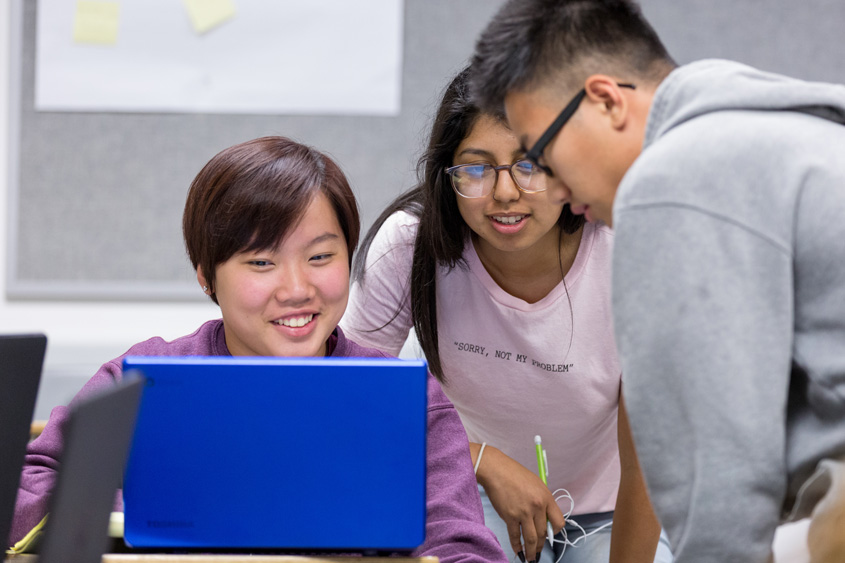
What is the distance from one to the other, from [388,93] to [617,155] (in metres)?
1.31

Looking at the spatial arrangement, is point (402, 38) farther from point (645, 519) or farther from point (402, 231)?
point (645, 519)

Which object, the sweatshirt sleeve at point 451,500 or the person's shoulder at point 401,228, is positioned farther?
the person's shoulder at point 401,228

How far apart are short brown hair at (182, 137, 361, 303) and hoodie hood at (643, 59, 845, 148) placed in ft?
1.75

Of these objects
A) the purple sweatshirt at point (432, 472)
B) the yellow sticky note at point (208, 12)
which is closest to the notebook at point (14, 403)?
the purple sweatshirt at point (432, 472)

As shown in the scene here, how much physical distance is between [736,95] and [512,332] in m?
0.72

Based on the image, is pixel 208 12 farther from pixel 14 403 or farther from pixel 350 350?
pixel 14 403

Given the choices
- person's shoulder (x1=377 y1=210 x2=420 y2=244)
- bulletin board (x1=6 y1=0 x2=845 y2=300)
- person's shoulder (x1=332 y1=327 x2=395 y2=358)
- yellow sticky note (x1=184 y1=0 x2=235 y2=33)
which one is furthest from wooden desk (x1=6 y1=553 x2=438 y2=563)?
yellow sticky note (x1=184 y1=0 x2=235 y2=33)

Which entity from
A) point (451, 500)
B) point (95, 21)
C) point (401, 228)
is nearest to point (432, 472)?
point (451, 500)

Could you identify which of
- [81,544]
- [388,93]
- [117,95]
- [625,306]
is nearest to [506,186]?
[625,306]

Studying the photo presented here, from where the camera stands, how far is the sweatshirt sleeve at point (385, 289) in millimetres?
1448

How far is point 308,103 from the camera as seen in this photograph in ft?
6.89

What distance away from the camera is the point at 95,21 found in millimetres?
2037

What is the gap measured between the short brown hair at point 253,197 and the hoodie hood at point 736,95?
1.75ft

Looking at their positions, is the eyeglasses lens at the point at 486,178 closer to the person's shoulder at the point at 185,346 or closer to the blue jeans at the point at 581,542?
the person's shoulder at the point at 185,346
